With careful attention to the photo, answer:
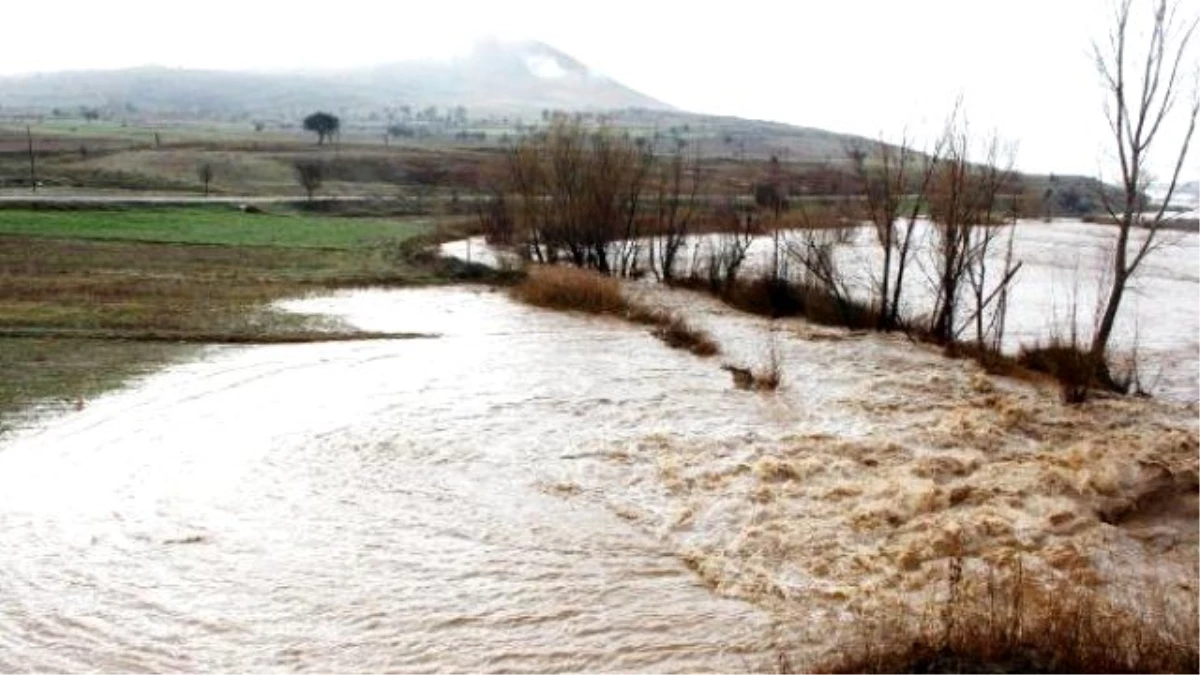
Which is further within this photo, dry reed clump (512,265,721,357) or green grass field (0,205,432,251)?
green grass field (0,205,432,251)

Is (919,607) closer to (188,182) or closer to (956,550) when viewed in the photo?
(956,550)

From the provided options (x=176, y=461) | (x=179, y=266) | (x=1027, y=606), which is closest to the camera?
(x=1027, y=606)

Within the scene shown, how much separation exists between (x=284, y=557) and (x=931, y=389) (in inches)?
523

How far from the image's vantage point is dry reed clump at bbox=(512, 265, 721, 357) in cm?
3058

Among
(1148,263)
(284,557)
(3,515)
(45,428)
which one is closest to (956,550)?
(284,557)

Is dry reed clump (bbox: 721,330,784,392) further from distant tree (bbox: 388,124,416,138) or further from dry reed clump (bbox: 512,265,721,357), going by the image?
distant tree (bbox: 388,124,416,138)

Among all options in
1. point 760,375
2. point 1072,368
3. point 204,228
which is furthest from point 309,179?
point 1072,368

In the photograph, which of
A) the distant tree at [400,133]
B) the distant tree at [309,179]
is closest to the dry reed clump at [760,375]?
the distant tree at [309,179]

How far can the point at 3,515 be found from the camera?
Answer: 44.0 feet

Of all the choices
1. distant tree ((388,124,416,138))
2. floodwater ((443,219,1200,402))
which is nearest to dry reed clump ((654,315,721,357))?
floodwater ((443,219,1200,402))

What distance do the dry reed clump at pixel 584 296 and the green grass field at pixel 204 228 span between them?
1533 centimetres

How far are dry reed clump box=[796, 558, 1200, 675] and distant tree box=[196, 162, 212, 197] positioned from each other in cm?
6480

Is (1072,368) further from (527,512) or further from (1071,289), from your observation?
(1071,289)

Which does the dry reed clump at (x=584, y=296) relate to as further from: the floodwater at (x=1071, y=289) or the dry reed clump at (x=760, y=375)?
the floodwater at (x=1071, y=289)
